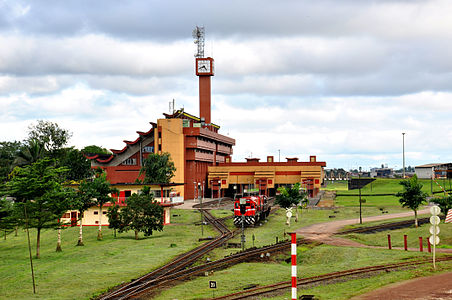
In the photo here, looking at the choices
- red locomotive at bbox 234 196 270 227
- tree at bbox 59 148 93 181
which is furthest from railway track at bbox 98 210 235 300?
tree at bbox 59 148 93 181

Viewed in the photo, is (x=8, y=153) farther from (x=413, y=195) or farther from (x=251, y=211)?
(x=413, y=195)

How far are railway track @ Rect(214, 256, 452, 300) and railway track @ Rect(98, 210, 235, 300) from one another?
21.8 ft

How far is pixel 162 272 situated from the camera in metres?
33.5

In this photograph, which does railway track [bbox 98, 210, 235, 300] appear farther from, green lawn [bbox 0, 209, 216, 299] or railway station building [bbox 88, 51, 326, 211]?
railway station building [bbox 88, 51, 326, 211]

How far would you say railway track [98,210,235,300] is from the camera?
2690cm

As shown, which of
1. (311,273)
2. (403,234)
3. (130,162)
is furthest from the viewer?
(130,162)

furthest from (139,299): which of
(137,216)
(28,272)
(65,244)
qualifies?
(65,244)

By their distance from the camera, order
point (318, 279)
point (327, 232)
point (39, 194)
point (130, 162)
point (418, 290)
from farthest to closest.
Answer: point (130, 162) → point (327, 232) → point (39, 194) → point (318, 279) → point (418, 290)

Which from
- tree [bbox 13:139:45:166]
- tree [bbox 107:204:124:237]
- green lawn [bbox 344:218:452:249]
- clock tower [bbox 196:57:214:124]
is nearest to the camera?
green lawn [bbox 344:218:452:249]

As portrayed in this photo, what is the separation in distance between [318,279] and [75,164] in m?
107

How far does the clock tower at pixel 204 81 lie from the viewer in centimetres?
14362

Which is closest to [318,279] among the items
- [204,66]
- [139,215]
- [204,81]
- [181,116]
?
[139,215]

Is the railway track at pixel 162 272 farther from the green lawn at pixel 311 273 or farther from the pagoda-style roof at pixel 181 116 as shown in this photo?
the pagoda-style roof at pixel 181 116

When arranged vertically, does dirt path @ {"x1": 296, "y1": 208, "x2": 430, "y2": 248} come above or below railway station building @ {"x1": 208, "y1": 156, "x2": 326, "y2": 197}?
below
